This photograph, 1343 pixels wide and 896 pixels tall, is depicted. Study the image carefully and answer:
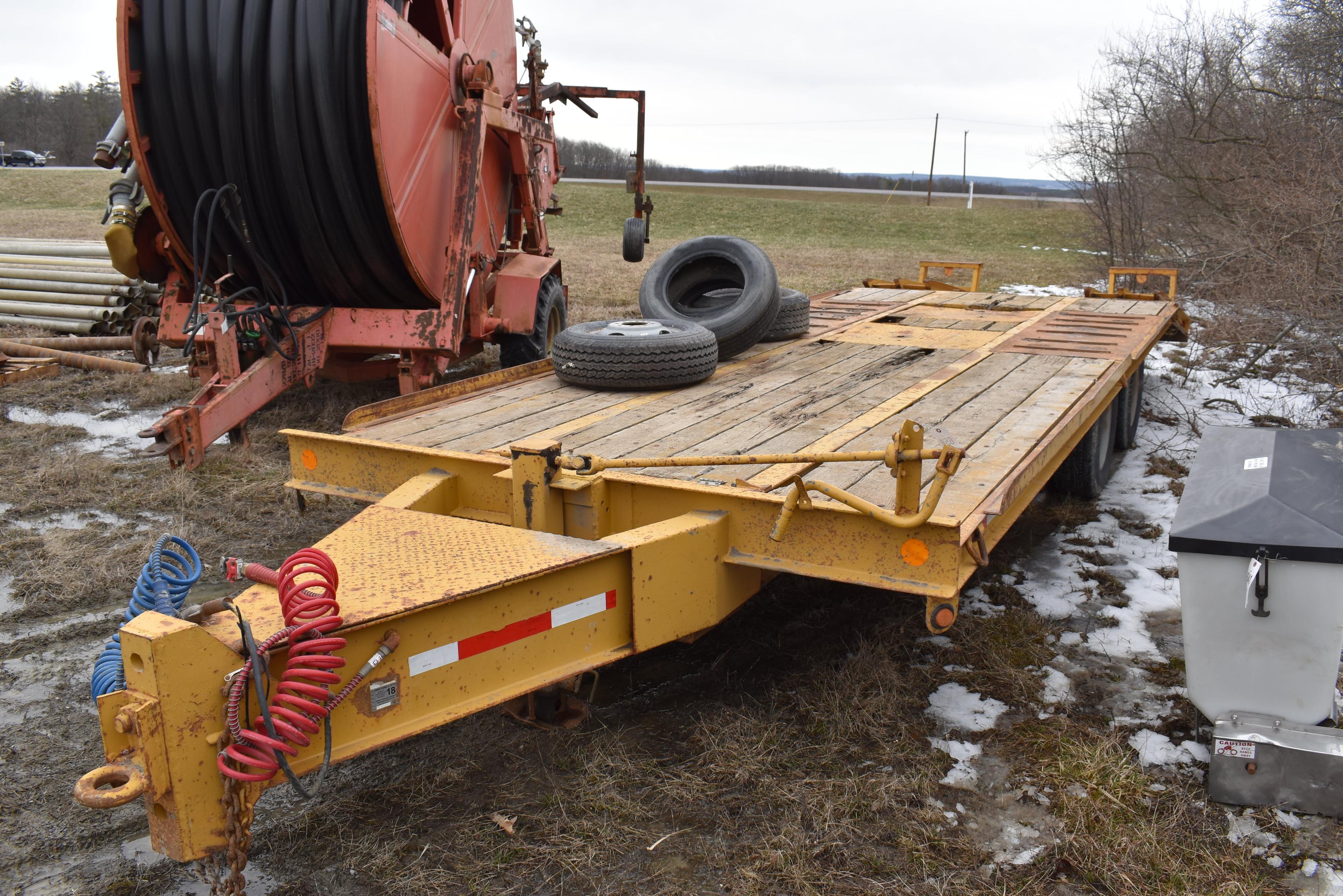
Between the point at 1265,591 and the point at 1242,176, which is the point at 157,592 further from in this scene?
the point at 1242,176

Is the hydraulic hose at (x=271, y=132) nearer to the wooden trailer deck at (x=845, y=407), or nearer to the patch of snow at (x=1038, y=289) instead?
the wooden trailer deck at (x=845, y=407)

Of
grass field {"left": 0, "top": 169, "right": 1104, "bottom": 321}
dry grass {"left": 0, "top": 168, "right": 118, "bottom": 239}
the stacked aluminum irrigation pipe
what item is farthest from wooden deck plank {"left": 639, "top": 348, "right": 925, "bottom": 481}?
dry grass {"left": 0, "top": 168, "right": 118, "bottom": 239}

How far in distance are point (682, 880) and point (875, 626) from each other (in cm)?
167

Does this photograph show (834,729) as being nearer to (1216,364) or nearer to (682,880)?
(682,880)

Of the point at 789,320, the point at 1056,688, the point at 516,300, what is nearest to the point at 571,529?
the point at 1056,688

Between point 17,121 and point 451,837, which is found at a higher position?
A: point 17,121

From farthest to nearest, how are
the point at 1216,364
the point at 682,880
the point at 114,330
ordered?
the point at 114,330, the point at 1216,364, the point at 682,880

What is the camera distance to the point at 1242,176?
11586 mm

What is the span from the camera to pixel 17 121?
6172 cm

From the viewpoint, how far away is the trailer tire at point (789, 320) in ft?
19.6

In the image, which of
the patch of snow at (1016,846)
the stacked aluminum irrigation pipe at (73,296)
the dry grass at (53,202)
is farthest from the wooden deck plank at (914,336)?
the dry grass at (53,202)

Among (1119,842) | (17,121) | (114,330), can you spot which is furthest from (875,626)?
(17,121)

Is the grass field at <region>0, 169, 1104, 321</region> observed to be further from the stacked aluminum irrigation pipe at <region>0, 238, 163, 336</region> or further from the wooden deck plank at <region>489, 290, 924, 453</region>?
the wooden deck plank at <region>489, 290, 924, 453</region>

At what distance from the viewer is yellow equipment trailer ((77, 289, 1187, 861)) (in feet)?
6.38
